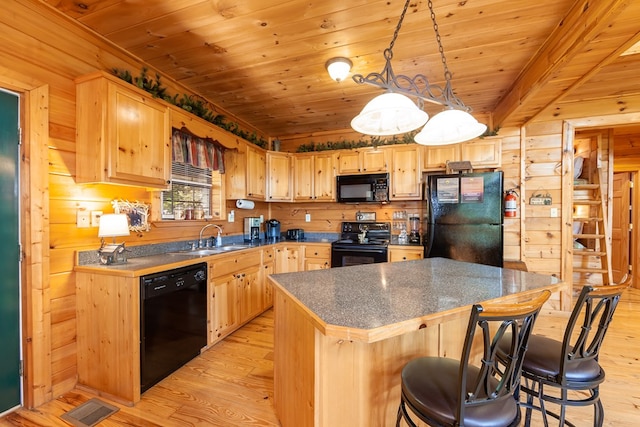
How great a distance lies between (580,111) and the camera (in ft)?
10.9

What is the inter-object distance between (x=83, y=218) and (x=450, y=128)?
8.76ft

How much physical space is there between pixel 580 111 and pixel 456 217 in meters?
1.98

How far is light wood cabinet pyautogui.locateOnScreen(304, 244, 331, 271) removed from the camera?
3863 millimetres

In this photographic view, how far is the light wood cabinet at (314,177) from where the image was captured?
414cm

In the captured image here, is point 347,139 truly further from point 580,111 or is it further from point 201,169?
point 580,111

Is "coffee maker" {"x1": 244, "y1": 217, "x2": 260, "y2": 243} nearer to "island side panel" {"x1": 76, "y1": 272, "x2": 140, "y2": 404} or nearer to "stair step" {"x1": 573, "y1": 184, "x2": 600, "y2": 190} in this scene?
"island side panel" {"x1": 76, "y1": 272, "x2": 140, "y2": 404}

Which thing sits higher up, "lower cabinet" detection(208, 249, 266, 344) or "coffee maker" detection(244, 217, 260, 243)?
"coffee maker" detection(244, 217, 260, 243)

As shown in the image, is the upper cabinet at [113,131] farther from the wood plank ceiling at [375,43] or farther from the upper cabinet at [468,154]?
the upper cabinet at [468,154]

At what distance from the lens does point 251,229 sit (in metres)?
4.09

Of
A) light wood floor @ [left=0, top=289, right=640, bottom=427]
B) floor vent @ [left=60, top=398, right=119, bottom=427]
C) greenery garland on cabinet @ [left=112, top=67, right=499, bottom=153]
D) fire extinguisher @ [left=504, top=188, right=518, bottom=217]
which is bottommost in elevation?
light wood floor @ [left=0, top=289, right=640, bottom=427]

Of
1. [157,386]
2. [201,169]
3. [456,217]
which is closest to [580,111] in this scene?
[456,217]

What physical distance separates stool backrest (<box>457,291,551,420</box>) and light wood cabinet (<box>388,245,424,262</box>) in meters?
2.41

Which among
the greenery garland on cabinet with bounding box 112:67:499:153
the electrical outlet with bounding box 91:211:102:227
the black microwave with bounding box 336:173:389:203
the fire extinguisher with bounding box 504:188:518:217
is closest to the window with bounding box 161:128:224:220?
the greenery garland on cabinet with bounding box 112:67:499:153

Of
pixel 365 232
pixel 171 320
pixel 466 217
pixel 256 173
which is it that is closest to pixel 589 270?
pixel 466 217
